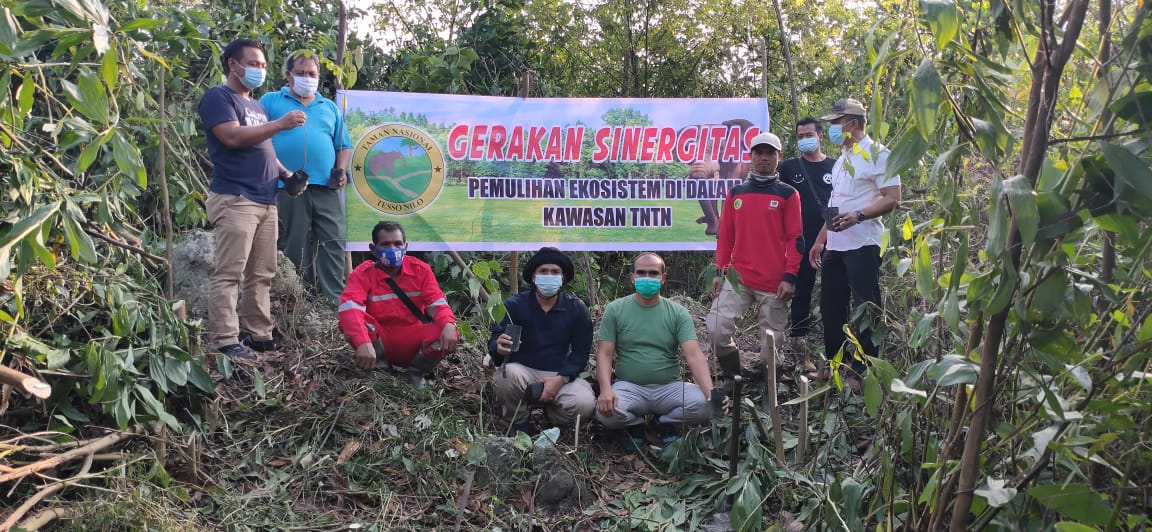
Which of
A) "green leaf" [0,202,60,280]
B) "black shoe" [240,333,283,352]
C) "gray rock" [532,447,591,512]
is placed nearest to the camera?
"green leaf" [0,202,60,280]

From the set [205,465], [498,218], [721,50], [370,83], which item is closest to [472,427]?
[205,465]

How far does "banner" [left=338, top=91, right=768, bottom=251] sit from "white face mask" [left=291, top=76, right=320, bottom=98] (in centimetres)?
Result: 57

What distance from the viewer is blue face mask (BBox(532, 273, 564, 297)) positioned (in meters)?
5.42

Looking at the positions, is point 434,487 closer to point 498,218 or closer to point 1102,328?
point 498,218

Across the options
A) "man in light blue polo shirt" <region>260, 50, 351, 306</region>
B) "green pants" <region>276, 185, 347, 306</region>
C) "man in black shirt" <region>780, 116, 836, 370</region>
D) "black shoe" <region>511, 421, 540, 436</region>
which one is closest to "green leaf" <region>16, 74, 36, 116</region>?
"black shoe" <region>511, 421, 540, 436</region>

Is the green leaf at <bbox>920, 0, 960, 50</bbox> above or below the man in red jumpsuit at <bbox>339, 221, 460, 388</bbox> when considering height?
above

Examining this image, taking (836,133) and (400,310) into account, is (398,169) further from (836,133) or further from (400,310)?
(836,133)

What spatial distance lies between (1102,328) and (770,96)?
7929mm

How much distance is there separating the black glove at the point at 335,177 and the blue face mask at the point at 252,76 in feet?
3.17

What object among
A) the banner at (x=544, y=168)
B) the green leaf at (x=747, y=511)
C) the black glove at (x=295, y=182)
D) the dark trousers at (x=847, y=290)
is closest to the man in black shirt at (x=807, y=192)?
the dark trousers at (x=847, y=290)

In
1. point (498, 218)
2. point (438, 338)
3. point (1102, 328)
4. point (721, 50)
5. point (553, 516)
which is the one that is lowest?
point (553, 516)

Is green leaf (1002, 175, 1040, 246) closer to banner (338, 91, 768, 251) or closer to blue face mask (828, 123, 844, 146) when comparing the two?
blue face mask (828, 123, 844, 146)

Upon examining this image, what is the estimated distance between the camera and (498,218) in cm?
678

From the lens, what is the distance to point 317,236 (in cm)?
645
